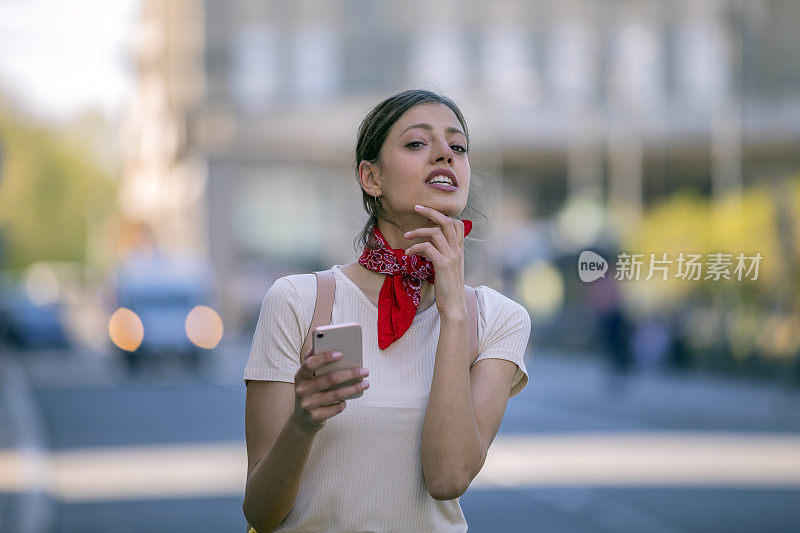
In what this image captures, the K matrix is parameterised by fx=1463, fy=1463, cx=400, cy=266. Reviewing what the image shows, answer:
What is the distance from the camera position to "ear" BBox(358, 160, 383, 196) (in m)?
3.37

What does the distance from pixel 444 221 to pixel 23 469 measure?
38.2ft

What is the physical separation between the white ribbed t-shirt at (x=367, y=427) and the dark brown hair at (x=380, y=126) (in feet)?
0.77

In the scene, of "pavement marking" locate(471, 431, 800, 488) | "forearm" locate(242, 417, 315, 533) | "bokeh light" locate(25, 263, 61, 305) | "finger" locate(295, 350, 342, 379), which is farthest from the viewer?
"bokeh light" locate(25, 263, 61, 305)

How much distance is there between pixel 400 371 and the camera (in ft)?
10.5

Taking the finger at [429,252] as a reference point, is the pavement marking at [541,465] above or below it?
below

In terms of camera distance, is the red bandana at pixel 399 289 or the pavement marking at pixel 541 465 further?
the pavement marking at pixel 541 465

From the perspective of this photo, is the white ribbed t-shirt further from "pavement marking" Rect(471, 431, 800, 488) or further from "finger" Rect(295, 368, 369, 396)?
"pavement marking" Rect(471, 431, 800, 488)

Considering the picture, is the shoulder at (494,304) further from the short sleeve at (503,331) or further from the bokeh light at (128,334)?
the bokeh light at (128,334)

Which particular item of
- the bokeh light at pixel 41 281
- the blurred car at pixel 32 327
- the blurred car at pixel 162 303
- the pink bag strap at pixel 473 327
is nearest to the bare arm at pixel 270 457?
the pink bag strap at pixel 473 327

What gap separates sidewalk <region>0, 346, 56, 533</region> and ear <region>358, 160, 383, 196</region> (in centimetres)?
731

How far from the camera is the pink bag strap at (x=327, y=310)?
3217 millimetres

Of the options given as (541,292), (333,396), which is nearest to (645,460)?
(333,396)

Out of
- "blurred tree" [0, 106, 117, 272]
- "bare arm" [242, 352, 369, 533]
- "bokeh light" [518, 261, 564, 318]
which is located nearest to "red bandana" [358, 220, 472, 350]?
"bare arm" [242, 352, 369, 533]

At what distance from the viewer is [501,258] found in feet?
167
